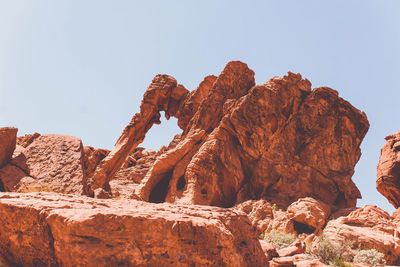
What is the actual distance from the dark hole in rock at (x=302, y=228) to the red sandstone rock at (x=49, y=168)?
25.7 ft

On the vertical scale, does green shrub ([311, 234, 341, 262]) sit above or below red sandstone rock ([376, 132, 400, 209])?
below

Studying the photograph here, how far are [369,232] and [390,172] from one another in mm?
7546

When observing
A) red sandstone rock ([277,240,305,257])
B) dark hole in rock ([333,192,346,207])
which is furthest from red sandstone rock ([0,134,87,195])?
dark hole in rock ([333,192,346,207])

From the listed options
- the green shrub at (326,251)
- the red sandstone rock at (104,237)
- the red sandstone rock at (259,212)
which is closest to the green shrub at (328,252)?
the green shrub at (326,251)

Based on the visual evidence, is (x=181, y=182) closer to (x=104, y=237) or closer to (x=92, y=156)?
(x=104, y=237)

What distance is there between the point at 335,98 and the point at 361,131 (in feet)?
7.88

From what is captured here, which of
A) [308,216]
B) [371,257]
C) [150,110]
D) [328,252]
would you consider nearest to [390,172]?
[308,216]

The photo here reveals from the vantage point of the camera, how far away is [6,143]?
9.69 metres

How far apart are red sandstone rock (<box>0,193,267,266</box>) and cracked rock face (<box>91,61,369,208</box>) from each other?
33.1 ft

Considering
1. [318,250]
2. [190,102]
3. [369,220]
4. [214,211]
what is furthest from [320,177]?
[214,211]

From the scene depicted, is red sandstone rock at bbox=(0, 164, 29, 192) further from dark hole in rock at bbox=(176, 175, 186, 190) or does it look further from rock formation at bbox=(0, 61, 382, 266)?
dark hole in rock at bbox=(176, 175, 186, 190)

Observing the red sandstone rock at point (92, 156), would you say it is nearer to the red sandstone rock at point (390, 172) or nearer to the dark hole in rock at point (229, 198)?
the dark hole in rock at point (229, 198)

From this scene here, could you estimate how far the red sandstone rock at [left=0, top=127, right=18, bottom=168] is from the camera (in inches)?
376

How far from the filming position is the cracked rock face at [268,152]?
15484 mm
